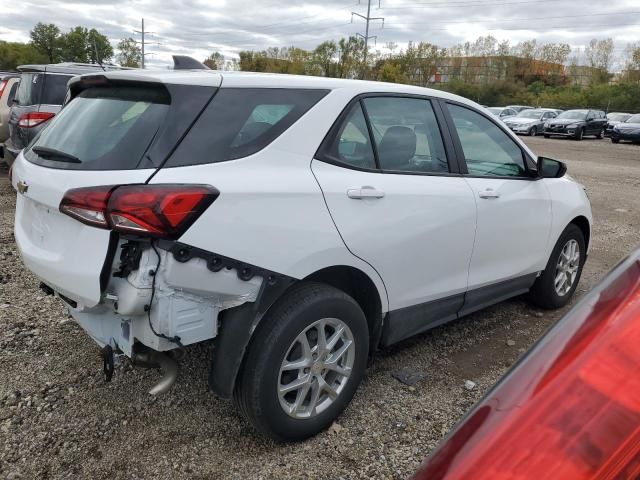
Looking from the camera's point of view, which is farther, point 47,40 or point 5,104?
point 47,40

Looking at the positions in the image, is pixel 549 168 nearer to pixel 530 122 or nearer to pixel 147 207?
pixel 147 207

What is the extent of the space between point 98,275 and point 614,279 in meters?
1.79

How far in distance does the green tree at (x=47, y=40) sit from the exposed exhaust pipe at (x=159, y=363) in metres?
92.5

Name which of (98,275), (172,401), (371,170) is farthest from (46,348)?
(371,170)

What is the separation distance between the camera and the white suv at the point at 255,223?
2096 millimetres

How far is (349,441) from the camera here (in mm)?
2678

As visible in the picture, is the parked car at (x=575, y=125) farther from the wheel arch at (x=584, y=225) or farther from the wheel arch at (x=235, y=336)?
the wheel arch at (x=235, y=336)

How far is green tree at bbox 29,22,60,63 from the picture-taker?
82.2 meters

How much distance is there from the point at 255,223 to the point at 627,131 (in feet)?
93.5

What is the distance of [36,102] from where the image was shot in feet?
24.7

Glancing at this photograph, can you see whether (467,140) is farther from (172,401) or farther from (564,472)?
(564,472)

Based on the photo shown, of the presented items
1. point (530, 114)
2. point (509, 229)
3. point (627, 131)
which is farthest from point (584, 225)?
point (530, 114)

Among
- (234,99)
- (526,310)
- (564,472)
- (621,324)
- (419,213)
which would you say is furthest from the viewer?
(526,310)

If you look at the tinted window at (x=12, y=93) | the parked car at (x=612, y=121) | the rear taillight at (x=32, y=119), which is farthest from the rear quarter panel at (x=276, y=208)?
the parked car at (x=612, y=121)
